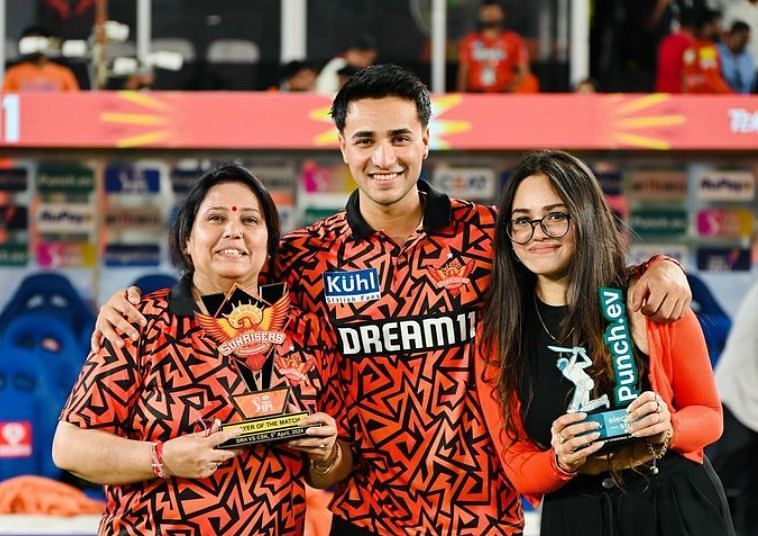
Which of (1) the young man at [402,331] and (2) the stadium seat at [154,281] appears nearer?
(1) the young man at [402,331]

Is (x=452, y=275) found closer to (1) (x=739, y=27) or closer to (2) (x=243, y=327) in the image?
(2) (x=243, y=327)

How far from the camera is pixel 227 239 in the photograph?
2.78 metres

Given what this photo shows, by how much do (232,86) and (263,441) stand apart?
21.6ft

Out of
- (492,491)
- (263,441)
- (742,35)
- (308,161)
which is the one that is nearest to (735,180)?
(742,35)

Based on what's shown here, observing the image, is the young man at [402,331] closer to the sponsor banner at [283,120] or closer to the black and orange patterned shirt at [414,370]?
the black and orange patterned shirt at [414,370]

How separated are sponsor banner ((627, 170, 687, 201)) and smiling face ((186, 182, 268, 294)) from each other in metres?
5.25

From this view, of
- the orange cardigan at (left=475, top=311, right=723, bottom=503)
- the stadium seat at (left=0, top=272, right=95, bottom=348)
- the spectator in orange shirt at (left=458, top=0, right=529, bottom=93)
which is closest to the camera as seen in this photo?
the orange cardigan at (left=475, top=311, right=723, bottom=503)

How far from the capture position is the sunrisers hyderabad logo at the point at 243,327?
274cm

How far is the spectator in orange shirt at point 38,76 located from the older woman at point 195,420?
5.20m

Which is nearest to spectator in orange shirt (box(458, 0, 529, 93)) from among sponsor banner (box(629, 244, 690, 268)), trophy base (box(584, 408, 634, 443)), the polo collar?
sponsor banner (box(629, 244, 690, 268))

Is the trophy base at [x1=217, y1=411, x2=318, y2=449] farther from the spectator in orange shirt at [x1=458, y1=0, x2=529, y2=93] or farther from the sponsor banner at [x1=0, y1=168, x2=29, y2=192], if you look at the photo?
the spectator in orange shirt at [x1=458, y1=0, x2=529, y2=93]

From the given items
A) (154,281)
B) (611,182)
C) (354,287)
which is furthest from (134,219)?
(354,287)

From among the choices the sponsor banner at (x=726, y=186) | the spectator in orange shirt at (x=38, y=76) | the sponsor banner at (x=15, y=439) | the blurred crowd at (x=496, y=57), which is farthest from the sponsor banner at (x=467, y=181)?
the sponsor banner at (x=15, y=439)

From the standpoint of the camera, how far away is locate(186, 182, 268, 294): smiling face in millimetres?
2778
